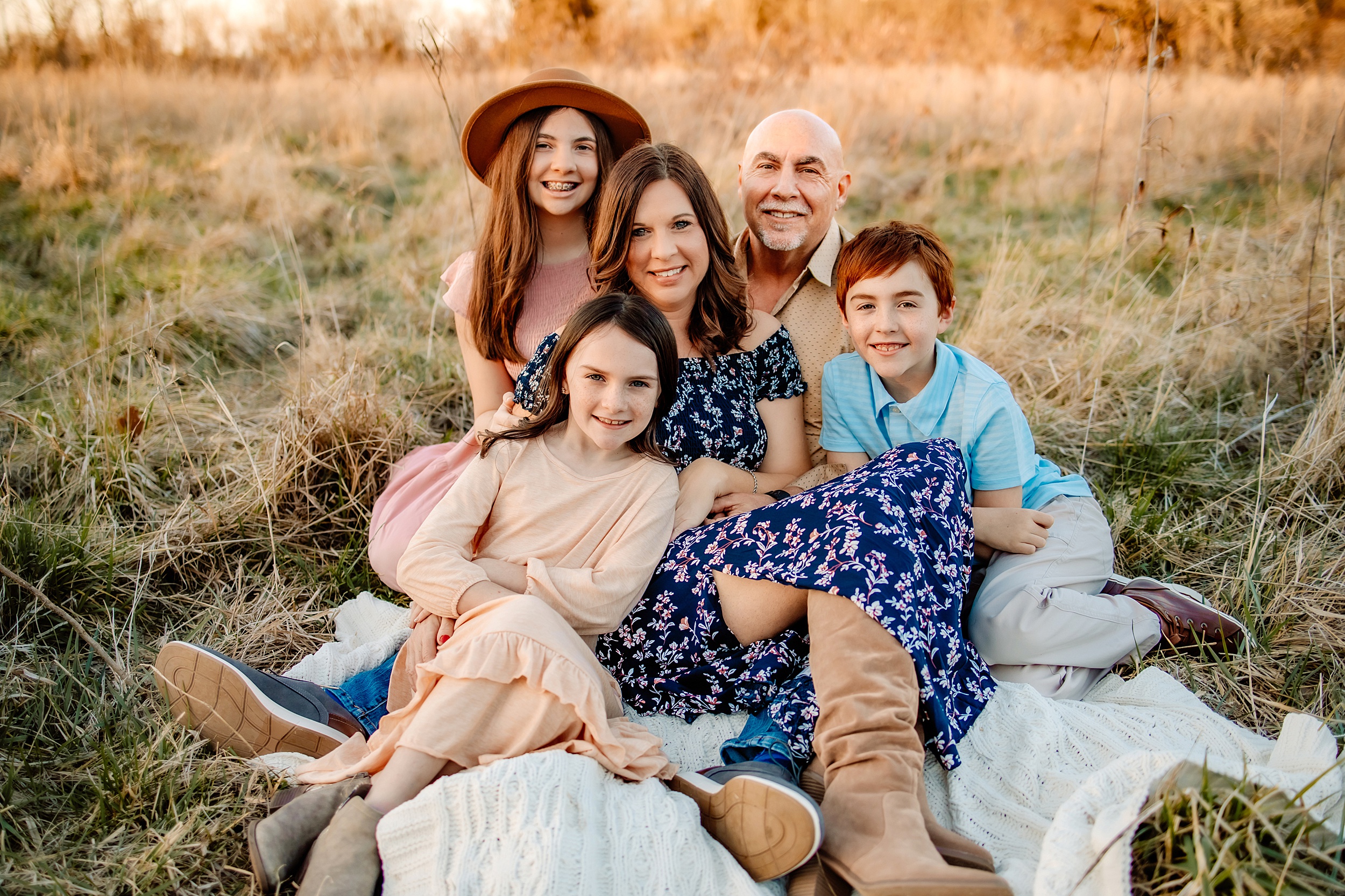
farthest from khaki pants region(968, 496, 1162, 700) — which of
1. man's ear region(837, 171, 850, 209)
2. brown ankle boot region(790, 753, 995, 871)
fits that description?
man's ear region(837, 171, 850, 209)

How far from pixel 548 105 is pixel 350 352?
1783mm

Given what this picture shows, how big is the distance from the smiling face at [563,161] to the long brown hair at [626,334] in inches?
26.7

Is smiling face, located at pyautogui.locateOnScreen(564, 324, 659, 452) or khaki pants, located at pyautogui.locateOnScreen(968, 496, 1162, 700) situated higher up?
smiling face, located at pyautogui.locateOnScreen(564, 324, 659, 452)

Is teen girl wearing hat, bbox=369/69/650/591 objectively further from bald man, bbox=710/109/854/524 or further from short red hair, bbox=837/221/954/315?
short red hair, bbox=837/221/954/315

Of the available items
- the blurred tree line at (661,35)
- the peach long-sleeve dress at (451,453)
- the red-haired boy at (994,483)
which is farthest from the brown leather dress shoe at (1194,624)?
the blurred tree line at (661,35)

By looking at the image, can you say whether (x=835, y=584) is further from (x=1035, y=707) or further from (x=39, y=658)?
(x=39, y=658)

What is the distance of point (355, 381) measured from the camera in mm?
3697

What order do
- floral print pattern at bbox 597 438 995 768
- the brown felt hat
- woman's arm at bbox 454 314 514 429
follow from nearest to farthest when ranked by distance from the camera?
floral print pattern at bbox 597 438 995 768 < the brown felt hat < woman's arm at bbox 454 314 514 429

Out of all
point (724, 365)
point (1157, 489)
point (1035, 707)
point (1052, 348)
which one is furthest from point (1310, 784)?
point (1052, 348)

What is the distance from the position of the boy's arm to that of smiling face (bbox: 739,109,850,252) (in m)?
1.17

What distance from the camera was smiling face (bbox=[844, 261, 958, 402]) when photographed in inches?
104

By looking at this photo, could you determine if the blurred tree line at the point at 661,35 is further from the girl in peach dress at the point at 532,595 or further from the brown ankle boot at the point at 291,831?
the brown ankle boot at the point at 291,831

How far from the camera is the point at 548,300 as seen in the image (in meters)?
3.17

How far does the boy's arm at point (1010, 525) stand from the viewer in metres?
2.58
